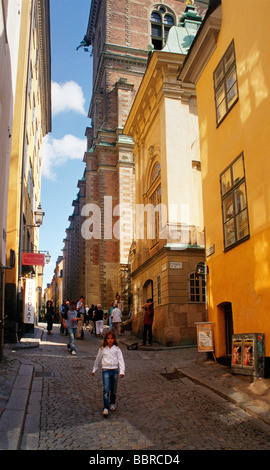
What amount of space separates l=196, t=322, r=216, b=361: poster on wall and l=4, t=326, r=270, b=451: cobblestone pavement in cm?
66

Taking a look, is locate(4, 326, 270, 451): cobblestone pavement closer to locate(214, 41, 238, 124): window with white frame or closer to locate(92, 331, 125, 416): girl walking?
locate(92, 331, 125, 416): girl walking

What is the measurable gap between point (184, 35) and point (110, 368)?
17599mm

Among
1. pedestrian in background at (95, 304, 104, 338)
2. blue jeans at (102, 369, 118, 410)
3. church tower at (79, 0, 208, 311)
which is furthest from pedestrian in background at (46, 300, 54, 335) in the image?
blue jeans at (102, 369, 118, 410)

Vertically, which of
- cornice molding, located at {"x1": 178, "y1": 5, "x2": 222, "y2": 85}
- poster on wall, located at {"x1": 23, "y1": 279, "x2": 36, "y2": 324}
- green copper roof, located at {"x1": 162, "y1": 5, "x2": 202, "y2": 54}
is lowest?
poster on wall, located at {"x1": 23, "y1": 279, "x2": 36, "y2": 324}

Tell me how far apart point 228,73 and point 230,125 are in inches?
56.4

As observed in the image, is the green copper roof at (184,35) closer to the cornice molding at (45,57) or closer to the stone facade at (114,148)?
the cornice molding at (45,57)

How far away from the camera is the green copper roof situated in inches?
764

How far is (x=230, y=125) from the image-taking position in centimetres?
1065

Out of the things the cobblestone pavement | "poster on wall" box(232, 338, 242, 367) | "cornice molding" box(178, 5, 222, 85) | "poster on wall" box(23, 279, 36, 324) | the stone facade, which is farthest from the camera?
the stone facade

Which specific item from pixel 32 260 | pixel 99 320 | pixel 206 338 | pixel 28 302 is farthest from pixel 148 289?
pixel 206 338

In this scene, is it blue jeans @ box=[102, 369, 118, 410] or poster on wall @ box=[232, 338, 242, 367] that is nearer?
blue jeans @ box=[102, 369, 118, 410]

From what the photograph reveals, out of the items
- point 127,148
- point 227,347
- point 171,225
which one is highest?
point 127,148

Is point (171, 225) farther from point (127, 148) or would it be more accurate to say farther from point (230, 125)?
point (127, 148)

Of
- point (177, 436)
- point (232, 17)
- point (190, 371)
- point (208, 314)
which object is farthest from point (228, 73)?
point (177, 436)
